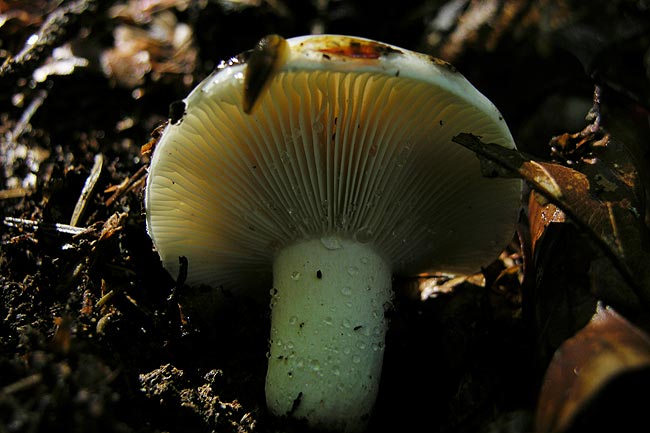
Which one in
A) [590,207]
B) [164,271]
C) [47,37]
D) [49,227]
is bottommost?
[164,271]

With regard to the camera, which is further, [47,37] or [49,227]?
[47,37]

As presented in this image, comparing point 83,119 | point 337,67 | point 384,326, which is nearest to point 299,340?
point 384,326

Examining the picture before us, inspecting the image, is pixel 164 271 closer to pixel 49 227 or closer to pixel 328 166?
pixel 49 227

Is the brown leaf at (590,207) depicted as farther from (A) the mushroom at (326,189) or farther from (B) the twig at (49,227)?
(B) the twig at (49,227)

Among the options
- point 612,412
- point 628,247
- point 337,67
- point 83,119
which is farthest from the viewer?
point 83,119

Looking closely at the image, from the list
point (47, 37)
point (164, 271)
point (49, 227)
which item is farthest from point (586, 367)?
point (47, 37)

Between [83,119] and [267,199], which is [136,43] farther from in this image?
[267,199]
